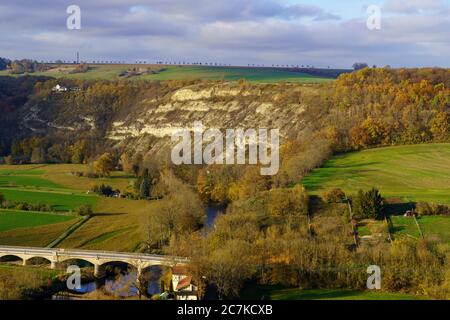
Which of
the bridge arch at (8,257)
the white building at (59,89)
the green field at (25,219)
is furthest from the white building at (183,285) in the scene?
the white building at (59,89)

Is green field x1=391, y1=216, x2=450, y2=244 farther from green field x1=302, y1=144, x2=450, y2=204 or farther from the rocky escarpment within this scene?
the rocky escarpment

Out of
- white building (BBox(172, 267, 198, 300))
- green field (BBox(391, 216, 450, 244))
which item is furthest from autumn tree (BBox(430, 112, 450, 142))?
white building (BBox(172, 267, 198, 300))

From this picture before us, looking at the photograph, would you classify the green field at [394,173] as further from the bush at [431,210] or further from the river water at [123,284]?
the river water at [123,284]

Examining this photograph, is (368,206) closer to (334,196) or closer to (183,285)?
(334,196)

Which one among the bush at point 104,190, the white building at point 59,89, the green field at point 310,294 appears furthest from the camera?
the white building at point 59,89

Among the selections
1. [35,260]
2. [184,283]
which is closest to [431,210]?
[184,283]
